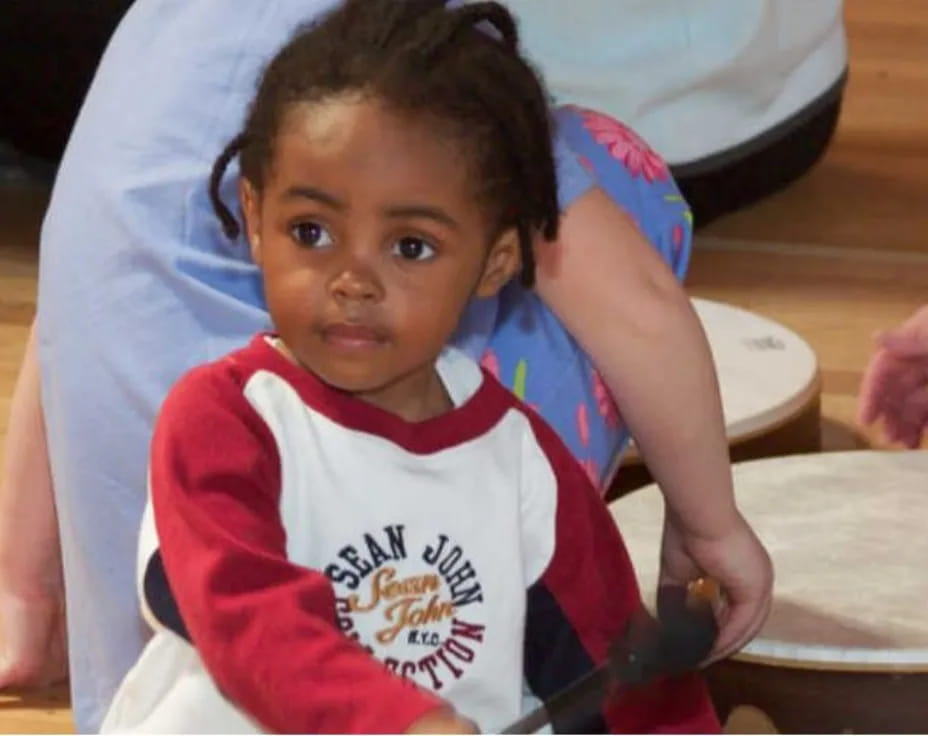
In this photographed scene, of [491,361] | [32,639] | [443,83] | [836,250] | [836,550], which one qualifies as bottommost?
[836,250]

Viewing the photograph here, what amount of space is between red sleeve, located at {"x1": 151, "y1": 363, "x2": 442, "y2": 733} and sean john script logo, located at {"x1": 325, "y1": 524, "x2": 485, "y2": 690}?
49 mm

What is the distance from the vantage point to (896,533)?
4.95ft

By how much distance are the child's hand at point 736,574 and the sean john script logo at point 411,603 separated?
0.22m

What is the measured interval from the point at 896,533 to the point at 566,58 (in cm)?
113

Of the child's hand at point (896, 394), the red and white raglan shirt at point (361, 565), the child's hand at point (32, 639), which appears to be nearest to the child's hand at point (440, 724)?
the red and white raglan shirt at point (361, 565)

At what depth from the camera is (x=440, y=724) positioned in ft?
2.99

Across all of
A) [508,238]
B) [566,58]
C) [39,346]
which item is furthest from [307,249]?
[566,58]

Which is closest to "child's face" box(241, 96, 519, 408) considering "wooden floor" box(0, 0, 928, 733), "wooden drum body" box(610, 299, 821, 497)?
"wooden drum body" box(610, 299, 821, 497)

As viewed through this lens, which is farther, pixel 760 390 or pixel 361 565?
pixel 760 390

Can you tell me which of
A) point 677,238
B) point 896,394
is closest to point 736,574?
point 677,238

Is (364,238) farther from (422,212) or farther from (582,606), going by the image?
(582,606)

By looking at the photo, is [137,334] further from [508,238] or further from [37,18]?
[37,18]

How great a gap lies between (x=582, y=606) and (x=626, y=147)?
35 cm

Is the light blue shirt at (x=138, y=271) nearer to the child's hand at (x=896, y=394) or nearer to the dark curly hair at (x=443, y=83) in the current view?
the dark curly hair at (x=443, y=83)
